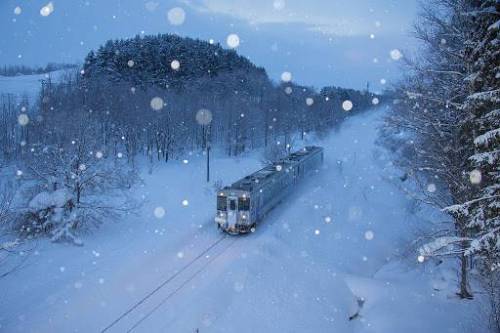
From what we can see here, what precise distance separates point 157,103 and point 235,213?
3836 centimetres

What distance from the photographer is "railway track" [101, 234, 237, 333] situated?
1449cm

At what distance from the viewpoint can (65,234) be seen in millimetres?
21594

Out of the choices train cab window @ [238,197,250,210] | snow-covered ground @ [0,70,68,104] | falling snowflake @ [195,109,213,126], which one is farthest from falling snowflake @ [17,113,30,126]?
train cab window @ [238,197,250,210]

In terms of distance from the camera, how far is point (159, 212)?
28344 millimetres

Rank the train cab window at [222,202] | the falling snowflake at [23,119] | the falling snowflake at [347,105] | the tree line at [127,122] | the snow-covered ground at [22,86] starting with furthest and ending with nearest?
the falling snowflake at [347,105] → the snow-covered ground at [22,86] → the falling snowflake at [23,119] → the train cab window at [222,202] → the tree line at [127,122]

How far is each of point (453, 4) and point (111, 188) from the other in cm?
2073

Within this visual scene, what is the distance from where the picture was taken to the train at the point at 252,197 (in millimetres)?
23906

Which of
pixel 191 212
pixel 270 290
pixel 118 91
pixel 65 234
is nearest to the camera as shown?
pixel 270 290

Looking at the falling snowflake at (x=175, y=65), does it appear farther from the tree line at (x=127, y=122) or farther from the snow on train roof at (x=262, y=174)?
the snow on train roof at (x=262, y=174)

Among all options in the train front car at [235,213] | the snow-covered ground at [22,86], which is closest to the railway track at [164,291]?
the train front car at [235,213]

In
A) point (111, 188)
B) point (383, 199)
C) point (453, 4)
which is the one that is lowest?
point (383, 199)

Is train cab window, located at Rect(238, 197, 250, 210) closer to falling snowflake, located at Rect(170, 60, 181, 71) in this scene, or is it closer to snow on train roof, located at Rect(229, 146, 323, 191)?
snow on train roof, located at Rect(229, 146, 323, 191)

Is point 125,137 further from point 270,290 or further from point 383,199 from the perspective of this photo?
point 270,290

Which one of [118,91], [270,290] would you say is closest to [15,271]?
[270,290]
